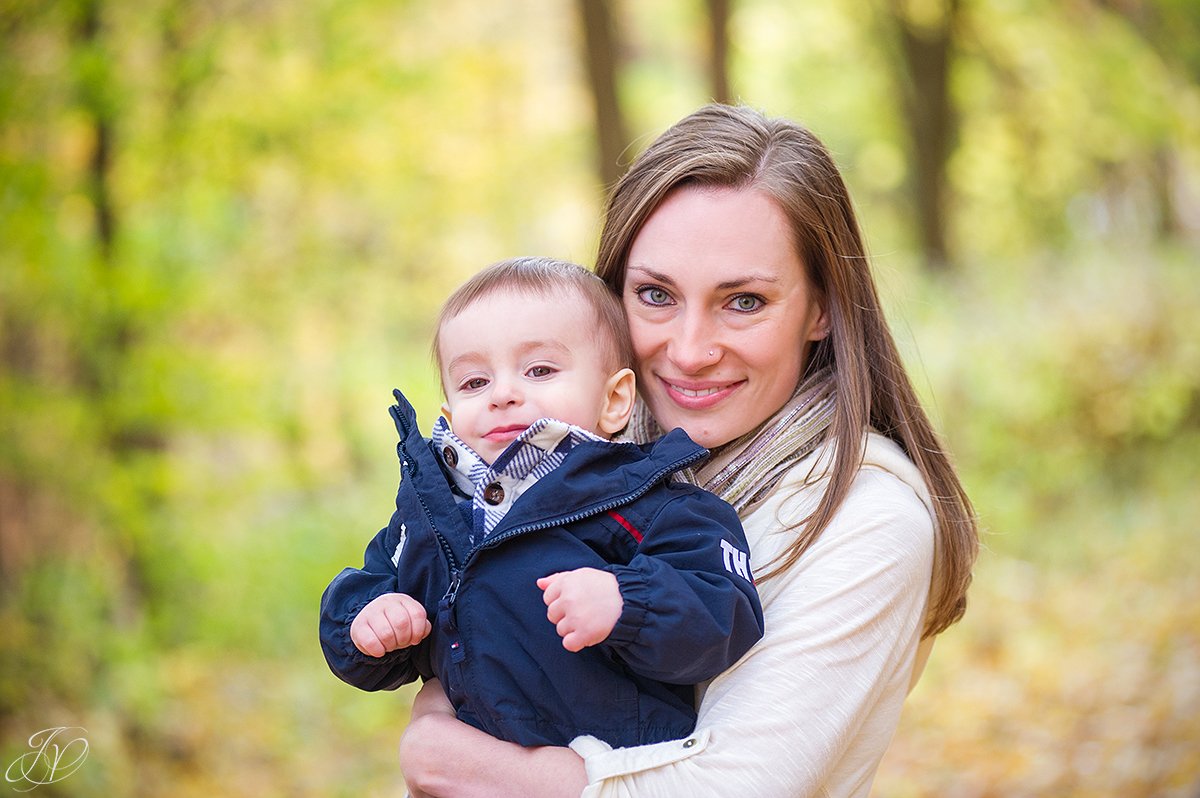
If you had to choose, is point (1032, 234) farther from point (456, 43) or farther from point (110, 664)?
point (110, 664)

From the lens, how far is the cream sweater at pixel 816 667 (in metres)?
1.90

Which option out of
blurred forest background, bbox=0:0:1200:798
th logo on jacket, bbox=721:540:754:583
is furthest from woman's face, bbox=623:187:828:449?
blurred forest background, bbox=0:0:1200:798

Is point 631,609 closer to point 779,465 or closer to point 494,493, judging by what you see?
point 494,493

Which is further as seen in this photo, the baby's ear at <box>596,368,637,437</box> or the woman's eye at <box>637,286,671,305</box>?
the woman's eye at <box>637,286,671,305</box>

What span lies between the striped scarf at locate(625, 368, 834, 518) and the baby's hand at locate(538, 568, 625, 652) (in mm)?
431

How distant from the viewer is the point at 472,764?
79.4 inches

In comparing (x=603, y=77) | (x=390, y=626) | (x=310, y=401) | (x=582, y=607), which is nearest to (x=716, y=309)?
(x=582, y=607)

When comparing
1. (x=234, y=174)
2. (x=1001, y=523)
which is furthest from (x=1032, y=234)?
(x=234, y=174)

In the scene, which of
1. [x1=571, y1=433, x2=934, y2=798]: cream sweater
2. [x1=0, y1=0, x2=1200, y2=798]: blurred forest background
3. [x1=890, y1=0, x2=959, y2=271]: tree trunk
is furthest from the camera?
[x1=890, y1=0, x2=959, y2=271]: tree trunk

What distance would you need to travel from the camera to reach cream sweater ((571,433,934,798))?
1.90 m

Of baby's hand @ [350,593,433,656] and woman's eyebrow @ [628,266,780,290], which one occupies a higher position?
woman's eyebrow @ [628,266,780,290]

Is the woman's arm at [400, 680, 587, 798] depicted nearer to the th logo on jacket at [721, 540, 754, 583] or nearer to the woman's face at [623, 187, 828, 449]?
the th logo on jacket at [721, 540, 754, 583]

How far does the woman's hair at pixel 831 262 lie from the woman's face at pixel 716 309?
0.04 m

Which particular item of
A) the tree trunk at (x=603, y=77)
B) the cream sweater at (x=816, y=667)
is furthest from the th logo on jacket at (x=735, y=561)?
the tree trunk at (x=603, y=77)
